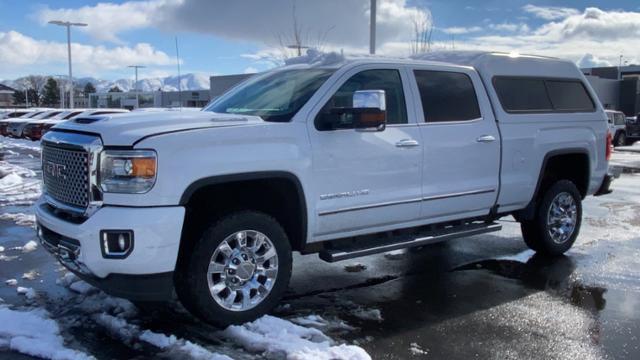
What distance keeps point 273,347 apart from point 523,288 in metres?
2.82

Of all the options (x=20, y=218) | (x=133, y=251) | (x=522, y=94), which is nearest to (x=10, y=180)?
(x=20, y=218)

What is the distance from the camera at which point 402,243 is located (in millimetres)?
5352

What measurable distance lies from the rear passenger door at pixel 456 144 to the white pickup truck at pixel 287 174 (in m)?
0.01

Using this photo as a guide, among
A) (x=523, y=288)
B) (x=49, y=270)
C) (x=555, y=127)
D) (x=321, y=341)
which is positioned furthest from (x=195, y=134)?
(x=555, y=127)

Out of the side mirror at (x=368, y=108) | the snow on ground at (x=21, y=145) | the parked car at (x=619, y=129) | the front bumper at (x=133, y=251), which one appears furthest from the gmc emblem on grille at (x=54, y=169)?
the parked car at (x=619, y=129)

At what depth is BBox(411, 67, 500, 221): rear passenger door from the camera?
18.3ft

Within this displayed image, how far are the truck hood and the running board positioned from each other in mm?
1243

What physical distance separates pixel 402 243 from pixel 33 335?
298 cm

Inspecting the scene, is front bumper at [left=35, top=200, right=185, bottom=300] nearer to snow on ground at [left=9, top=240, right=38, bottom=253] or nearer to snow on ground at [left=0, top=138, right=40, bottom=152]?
snow on ground at [left=9, top=240, right=38, bottom=253]

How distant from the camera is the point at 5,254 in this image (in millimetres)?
6652

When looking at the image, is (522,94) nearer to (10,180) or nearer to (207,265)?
(207,265)

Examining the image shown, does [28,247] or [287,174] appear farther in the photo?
[28,247]

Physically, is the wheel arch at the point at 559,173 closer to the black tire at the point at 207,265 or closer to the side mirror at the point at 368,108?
the side mirror at the point at 368,108

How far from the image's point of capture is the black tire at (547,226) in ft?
22.6
